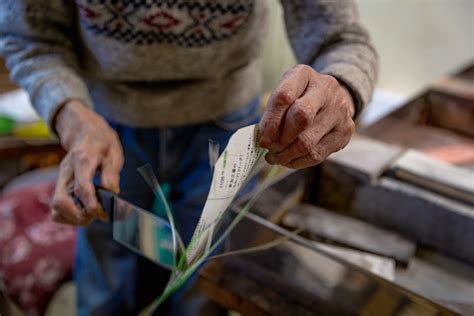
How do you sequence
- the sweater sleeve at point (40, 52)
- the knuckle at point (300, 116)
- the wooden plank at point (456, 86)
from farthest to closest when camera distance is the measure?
the wooden plank at point (456, 86) < the sweater sleeve at point (40, 52) < the knuckle at point (300, 116)

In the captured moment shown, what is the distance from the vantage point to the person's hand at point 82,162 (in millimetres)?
520

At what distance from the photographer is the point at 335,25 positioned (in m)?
0.62

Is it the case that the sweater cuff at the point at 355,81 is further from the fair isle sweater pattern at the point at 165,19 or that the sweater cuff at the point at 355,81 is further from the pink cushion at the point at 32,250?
the pink cushion at the point at 32,250

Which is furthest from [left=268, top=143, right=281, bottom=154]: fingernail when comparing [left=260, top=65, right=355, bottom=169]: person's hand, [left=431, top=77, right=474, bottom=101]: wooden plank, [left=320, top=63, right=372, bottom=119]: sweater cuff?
[left=431, top=77, right=474, bottom=101]: wooden plank

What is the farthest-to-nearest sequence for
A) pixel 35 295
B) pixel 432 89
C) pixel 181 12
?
pixel 432 89
pixel 35 295
pixel 181 12

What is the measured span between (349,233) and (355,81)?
14.4 inches

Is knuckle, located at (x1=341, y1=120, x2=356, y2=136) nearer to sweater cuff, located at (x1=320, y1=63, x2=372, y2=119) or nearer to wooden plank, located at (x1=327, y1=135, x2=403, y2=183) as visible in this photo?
sweater cuff, located at (x1=320, y1=63, x2=372, y2=119)

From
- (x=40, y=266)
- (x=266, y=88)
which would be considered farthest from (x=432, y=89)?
(x=40, y=266)

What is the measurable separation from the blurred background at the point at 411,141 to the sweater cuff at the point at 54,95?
302 millimetres

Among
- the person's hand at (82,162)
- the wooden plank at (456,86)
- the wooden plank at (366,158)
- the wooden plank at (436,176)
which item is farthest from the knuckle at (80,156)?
the wooden plank at (456,86)

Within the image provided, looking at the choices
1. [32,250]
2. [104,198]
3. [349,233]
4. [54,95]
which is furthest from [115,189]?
[32,250]

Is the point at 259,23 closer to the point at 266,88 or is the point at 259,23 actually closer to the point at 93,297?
the point at 93,297

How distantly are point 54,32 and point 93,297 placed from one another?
0.48 meters

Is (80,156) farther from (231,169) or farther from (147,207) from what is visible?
(231,169)
